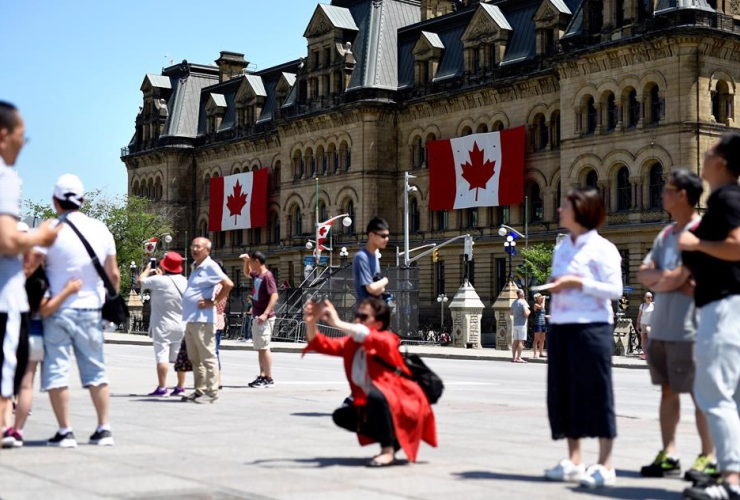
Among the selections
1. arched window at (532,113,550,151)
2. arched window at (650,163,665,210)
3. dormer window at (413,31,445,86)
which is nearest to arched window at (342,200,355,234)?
dormer window at (413,31,445,86)

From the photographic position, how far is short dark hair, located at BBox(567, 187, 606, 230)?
8859 millimetres

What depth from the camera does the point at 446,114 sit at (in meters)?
65.9

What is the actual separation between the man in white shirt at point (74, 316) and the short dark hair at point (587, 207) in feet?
12.0

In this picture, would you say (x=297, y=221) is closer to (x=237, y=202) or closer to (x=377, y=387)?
(x=237, y=202)

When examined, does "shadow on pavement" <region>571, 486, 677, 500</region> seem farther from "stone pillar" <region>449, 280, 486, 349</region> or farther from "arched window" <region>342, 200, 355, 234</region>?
"arched window" <region>342, 200, 355, 234</region>

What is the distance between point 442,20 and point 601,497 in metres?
61.6

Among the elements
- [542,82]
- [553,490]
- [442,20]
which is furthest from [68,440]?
[442,20]

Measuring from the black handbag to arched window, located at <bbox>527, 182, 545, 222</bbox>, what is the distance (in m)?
50.6

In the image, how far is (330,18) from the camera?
7150 centimetres

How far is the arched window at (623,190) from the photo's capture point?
53.9m

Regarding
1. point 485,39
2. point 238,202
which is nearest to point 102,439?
point 485,39

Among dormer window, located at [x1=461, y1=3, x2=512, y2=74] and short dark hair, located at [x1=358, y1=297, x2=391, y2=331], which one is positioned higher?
dormer window, located at [x1=461, y1=3, x2=512, y2=74]

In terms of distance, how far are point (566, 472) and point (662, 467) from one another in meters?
0.84

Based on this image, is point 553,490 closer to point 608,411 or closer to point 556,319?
point 608,411
